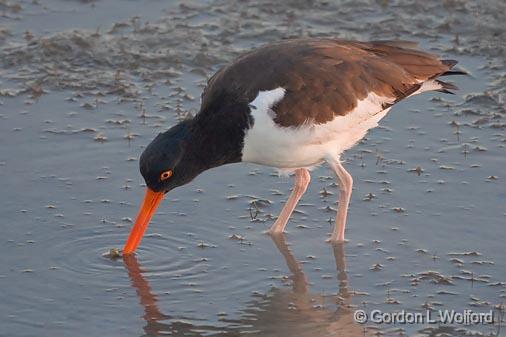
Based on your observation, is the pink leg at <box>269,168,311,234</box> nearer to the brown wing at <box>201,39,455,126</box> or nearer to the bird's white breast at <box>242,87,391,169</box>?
the bird's white breast at <box>242,87,391,169</box>

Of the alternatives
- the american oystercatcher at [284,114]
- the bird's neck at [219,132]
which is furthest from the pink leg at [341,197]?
the bird's neck at [219,132]

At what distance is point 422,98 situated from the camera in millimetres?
9805

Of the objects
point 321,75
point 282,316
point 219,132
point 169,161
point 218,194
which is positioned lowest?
point 282,316

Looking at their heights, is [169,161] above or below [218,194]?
above

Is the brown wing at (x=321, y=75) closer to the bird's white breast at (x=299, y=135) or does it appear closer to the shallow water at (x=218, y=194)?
the bird's white breast at (x=299, y=135)

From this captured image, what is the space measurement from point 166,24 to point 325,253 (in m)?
4.05

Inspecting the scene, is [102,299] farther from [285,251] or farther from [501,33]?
[501,33]

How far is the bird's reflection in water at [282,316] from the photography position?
21.6ft

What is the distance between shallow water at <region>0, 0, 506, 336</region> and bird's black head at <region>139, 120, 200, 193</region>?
512 mm

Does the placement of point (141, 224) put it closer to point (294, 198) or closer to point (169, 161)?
point (169, 161)

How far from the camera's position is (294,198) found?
796 cm

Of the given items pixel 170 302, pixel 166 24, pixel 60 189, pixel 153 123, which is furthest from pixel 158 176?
pixel 166 24

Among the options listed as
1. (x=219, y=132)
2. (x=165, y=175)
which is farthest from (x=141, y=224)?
(x=219, y=132)

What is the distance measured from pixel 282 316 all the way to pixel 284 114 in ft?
4.23
